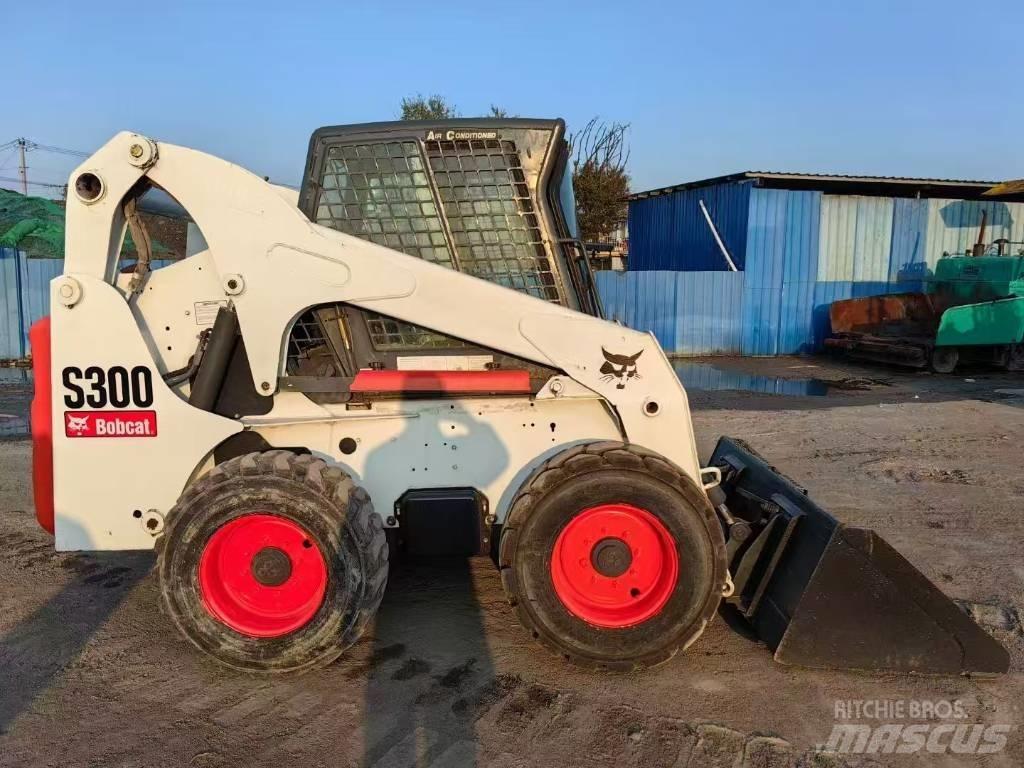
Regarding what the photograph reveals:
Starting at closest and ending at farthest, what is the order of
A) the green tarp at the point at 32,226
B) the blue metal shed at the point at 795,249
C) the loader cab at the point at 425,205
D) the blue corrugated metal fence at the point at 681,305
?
1. the loader cab at the point at 425,205
2. the blue corrugated metal fence at the point at 681,305
3. the blue metal shed at the point at 795,249
4. the green tarp at the point at 32,226

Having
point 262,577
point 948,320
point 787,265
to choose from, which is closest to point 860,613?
point 262,577

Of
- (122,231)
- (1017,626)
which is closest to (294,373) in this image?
(122,231)

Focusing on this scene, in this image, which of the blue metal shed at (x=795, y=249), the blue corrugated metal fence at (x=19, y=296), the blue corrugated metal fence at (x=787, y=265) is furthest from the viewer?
the blue metal shed at (x=795, y=249)

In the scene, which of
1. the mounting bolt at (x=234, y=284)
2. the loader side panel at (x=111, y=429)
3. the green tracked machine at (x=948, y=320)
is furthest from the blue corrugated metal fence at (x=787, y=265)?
the loader side panel at (x=111, y=429)

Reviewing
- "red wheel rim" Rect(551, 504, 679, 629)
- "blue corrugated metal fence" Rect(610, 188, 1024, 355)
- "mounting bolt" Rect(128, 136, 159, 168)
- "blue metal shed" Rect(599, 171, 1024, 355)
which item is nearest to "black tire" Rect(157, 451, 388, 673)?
"red wheel rim" Rect(551, 504, 679, 629)

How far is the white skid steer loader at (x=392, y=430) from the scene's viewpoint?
320cm

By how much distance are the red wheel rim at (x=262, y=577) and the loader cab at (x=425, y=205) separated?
0.67 metres

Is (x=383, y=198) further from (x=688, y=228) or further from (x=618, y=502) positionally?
(x=688, y=228)

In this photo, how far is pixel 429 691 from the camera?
318 centimetres

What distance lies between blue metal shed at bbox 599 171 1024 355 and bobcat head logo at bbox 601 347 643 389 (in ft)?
44.3

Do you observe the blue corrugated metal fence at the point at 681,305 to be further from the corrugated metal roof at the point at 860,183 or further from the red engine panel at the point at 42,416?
the red engine panel at the point at 42,416

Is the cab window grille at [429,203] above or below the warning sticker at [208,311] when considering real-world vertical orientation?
above

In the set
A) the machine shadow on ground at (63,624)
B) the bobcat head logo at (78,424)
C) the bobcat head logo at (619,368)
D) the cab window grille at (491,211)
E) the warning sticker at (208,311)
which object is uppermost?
the cab window grille at (491,211)

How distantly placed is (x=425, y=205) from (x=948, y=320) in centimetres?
1336
